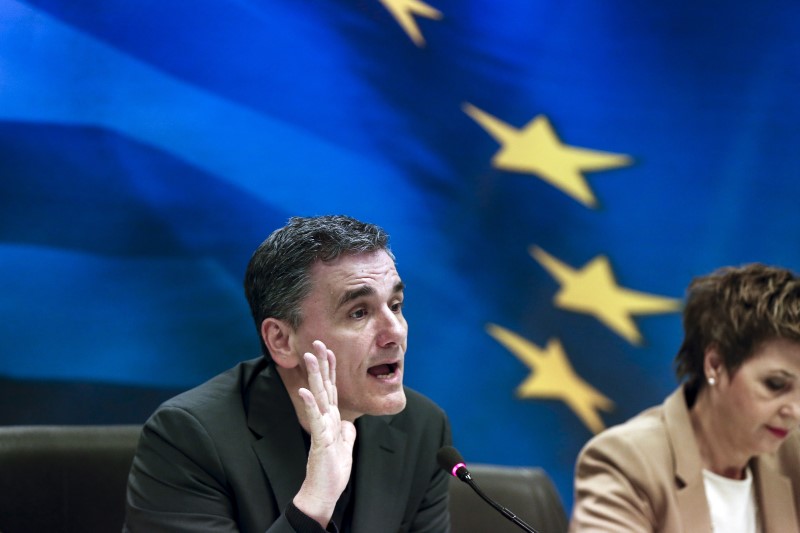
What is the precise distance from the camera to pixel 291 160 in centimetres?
298

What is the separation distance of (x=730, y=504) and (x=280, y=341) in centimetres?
121

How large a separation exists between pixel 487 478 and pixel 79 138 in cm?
143

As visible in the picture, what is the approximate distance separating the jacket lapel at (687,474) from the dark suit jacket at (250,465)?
58 centimetres

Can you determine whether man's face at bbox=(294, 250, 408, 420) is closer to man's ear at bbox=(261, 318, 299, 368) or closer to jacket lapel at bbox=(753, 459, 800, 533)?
man's ear at bbox=(261, 318, 299, 368)

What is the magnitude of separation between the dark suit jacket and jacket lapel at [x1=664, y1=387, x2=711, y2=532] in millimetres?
581

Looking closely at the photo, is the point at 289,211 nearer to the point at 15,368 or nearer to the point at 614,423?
the point at 15,368

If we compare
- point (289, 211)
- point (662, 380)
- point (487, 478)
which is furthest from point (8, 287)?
point (662, 380)

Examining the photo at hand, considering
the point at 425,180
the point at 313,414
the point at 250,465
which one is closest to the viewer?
the point at 313,414

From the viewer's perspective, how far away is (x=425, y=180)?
312cm

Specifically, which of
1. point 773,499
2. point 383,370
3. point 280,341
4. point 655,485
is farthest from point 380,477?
point 773,499

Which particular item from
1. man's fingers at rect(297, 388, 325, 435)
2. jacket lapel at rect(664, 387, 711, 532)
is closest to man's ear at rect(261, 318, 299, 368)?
man's fingers at rect(297, 388, 325, 435)

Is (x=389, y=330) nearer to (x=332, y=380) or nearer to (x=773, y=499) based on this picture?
(x=332, y=380)

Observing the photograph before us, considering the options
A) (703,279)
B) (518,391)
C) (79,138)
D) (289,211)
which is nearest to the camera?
(703,279)

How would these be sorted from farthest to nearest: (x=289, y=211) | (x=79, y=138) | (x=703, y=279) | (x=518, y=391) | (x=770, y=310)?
1. (x=518, y=391)
2. (x=289, y=211)
3. (x=79, y=138)
4. (x=703, y=279)
5. (x=770, y=310)
